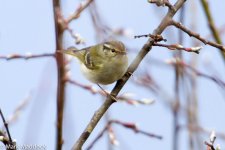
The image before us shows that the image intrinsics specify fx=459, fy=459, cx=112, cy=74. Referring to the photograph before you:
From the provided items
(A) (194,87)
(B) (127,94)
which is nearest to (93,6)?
(B) (127,94)

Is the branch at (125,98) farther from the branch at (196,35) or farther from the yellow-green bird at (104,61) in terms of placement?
the branch at (196,35)

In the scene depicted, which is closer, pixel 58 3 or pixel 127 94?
pixel 58 3

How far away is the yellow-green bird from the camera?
2996 millimetres

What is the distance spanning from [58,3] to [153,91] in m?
1.10

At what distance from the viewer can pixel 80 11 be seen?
245 cm

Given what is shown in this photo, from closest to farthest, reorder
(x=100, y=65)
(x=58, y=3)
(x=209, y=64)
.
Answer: (x=58, y=3) → (x=209, y=64) → (x=100, y=65)

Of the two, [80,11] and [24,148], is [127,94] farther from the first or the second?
[24,148]

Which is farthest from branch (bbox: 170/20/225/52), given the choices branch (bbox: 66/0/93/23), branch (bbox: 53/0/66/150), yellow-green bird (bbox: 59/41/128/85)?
yellow-green bird (bbox: 59/41/128/85)

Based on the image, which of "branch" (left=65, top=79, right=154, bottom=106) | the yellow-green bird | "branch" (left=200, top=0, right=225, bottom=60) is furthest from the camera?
the yellow-green bird

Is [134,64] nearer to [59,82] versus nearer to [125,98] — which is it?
[59,82]

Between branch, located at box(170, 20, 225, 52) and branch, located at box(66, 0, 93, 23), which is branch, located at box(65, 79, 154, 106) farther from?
branch, located at box(170, 20, 225, 52)

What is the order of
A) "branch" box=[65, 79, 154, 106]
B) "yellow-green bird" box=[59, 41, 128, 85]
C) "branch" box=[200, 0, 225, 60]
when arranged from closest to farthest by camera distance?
1. "branch" box=[200, 0, 225, 60]
2. "branch" box=[65, 79, 154, 106]
3. "yellow-green bird" box=[59, 41, 128, 85]

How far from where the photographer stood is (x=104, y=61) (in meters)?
3.39

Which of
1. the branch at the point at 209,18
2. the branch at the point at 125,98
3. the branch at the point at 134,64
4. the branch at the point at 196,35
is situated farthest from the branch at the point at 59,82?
the branch at the point at 209,18
